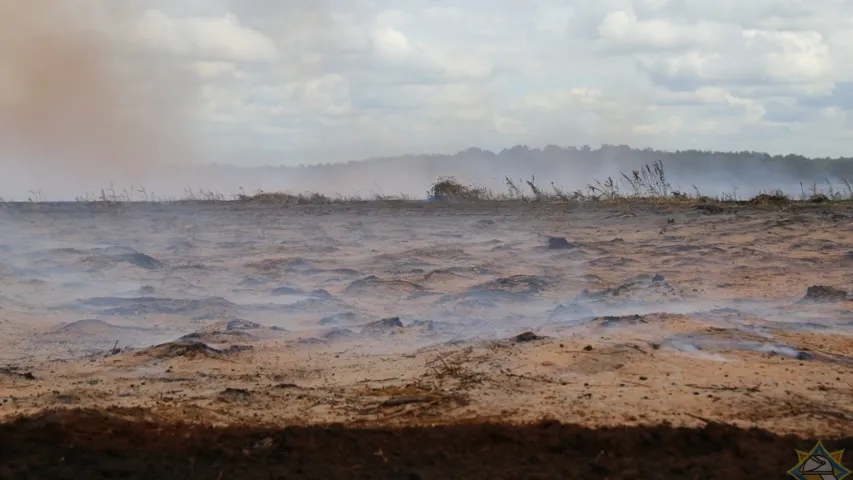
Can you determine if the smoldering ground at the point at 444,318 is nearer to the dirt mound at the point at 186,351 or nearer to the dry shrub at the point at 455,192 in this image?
the dirt mound at the point at 186,351

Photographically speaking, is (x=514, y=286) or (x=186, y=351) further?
(x=514, y=286)

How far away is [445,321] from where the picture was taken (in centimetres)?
927

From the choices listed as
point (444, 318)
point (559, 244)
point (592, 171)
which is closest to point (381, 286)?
point (444, 318)

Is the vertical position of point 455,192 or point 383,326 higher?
point 455,192

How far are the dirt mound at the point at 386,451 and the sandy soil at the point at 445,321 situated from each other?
0.32 metres

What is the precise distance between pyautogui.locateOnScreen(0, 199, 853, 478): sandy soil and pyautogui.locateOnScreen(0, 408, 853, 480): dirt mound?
32 centimetres

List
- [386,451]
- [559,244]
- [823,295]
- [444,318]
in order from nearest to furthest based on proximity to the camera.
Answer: [386,451]
[823,295]
[444,318]
[559,244]

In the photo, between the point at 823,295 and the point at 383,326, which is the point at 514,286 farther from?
the point at 823,295

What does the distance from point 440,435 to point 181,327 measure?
5.04 metres

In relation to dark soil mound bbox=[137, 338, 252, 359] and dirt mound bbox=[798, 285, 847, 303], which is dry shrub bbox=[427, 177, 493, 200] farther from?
dark soil mound bbox=[137, 338, 252, 359]

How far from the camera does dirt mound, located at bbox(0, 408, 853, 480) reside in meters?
4.45

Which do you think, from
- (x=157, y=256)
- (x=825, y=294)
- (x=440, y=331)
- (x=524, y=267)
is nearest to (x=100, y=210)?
(x=157, y=256)

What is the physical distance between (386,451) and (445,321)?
4548 mm

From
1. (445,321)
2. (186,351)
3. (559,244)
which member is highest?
(559,244)
